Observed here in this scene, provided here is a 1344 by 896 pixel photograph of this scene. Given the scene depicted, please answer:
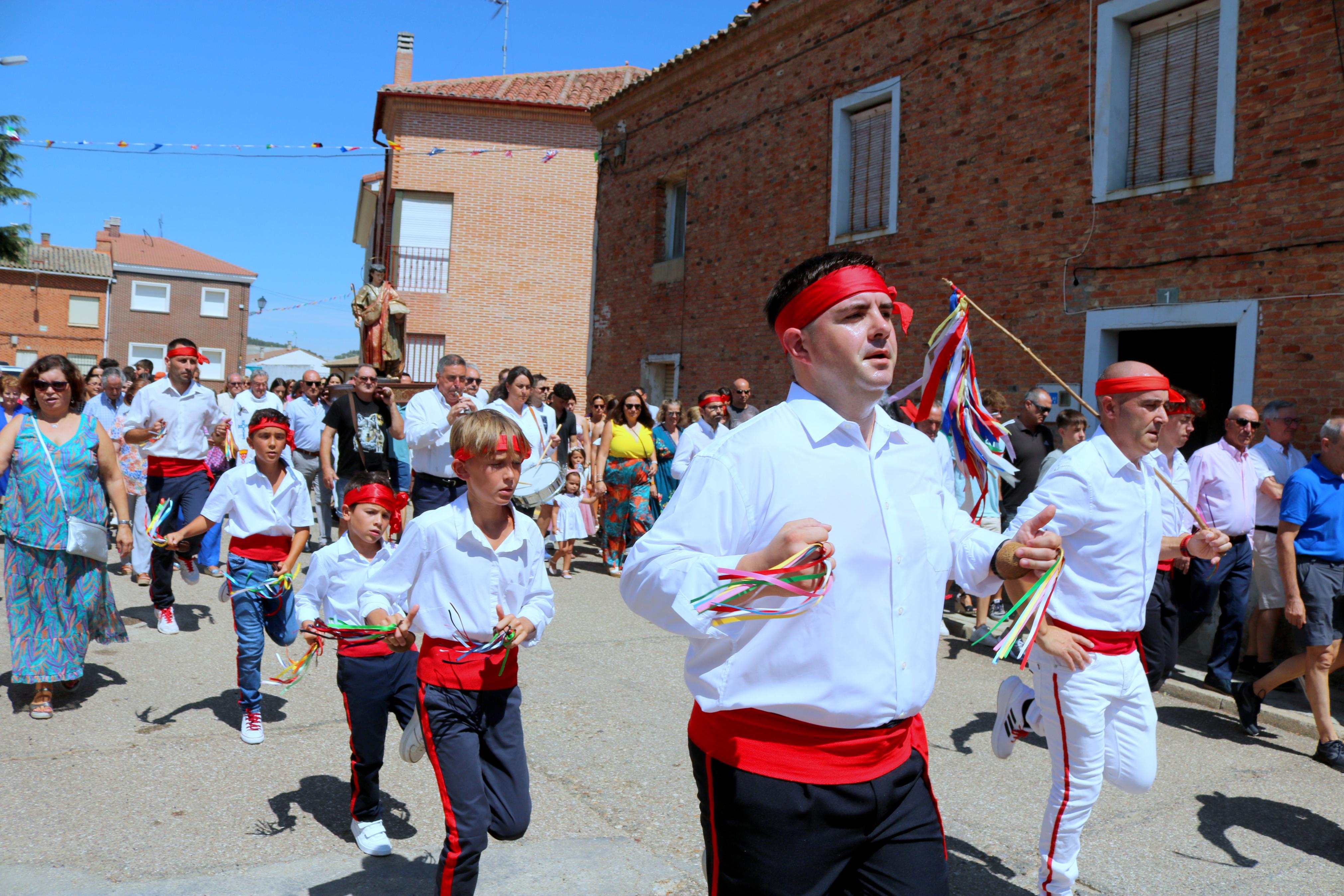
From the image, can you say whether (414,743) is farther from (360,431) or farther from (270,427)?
(360,431)

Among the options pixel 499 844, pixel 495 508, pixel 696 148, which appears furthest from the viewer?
pixel 696 148

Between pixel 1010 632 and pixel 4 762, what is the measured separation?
4824 mm

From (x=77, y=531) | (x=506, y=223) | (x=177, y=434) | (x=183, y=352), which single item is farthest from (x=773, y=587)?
(x=506, y=223)

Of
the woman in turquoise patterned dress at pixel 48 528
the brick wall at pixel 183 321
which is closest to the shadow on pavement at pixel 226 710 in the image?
the woman in turquoise patterned dress at pixel 48 528

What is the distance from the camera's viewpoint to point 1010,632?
8.09 ft

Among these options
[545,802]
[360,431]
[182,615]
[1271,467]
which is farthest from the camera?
[360,431]

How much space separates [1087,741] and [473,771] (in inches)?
84.8

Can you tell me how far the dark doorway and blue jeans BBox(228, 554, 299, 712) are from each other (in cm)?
795

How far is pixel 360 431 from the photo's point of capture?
866 centimetres

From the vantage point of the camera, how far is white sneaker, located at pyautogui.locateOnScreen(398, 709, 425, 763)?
3.44 m

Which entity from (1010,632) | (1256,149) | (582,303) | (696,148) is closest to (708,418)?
(1256,149)

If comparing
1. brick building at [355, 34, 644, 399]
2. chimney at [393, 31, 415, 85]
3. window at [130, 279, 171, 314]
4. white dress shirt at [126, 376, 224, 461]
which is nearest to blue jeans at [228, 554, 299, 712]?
white dress shirt at [126, 376, 224, 461]

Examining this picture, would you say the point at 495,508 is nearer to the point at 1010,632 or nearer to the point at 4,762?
the point at 1010,632

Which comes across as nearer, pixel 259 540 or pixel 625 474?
pixel 259 540
